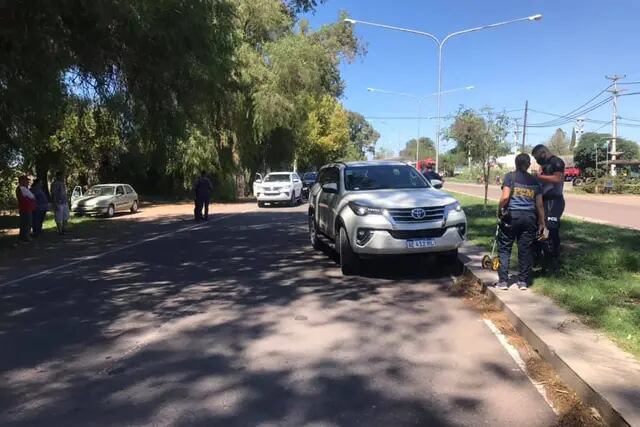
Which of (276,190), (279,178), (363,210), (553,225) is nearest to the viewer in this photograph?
(553,225)

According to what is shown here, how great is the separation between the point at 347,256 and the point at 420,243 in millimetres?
1191

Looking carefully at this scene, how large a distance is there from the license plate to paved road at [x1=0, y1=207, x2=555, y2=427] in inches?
23.0

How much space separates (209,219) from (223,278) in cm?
1258

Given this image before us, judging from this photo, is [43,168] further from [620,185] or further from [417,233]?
[620,185]

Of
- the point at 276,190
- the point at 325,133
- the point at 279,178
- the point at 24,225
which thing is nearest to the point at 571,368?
the point at 24,225

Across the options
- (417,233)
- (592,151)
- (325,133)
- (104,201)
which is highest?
(325,133)

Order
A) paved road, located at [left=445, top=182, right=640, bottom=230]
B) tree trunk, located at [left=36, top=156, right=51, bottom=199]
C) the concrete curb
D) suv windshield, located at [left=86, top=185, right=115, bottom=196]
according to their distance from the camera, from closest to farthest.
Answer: the concrete curb → paved road, located at [left=445, top=182, right=640, bottom=230] → suv windshield, located at [left=86, top=185, right=115, bottom=196] → tree trunk, located at [left=36, top=156, right=51, bottom=199]

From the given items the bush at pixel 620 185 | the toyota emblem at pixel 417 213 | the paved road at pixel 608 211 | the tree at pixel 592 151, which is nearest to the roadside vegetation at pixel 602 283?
the toyota emblem at pixel 417 213

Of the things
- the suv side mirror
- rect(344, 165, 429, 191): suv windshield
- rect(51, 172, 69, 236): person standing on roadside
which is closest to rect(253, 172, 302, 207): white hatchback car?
rect(51, 172, 69, 236): person standing on roadside

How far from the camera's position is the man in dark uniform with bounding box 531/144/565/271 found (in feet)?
28.8

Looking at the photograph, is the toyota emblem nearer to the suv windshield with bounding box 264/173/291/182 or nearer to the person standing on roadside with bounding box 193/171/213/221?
the person standing on roadside with bounding box 193/171/213/221

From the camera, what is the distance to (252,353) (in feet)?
18.9

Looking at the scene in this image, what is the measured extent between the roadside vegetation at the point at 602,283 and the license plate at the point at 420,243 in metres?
1.57

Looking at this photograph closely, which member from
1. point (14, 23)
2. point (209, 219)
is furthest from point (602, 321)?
point (209, 219)
